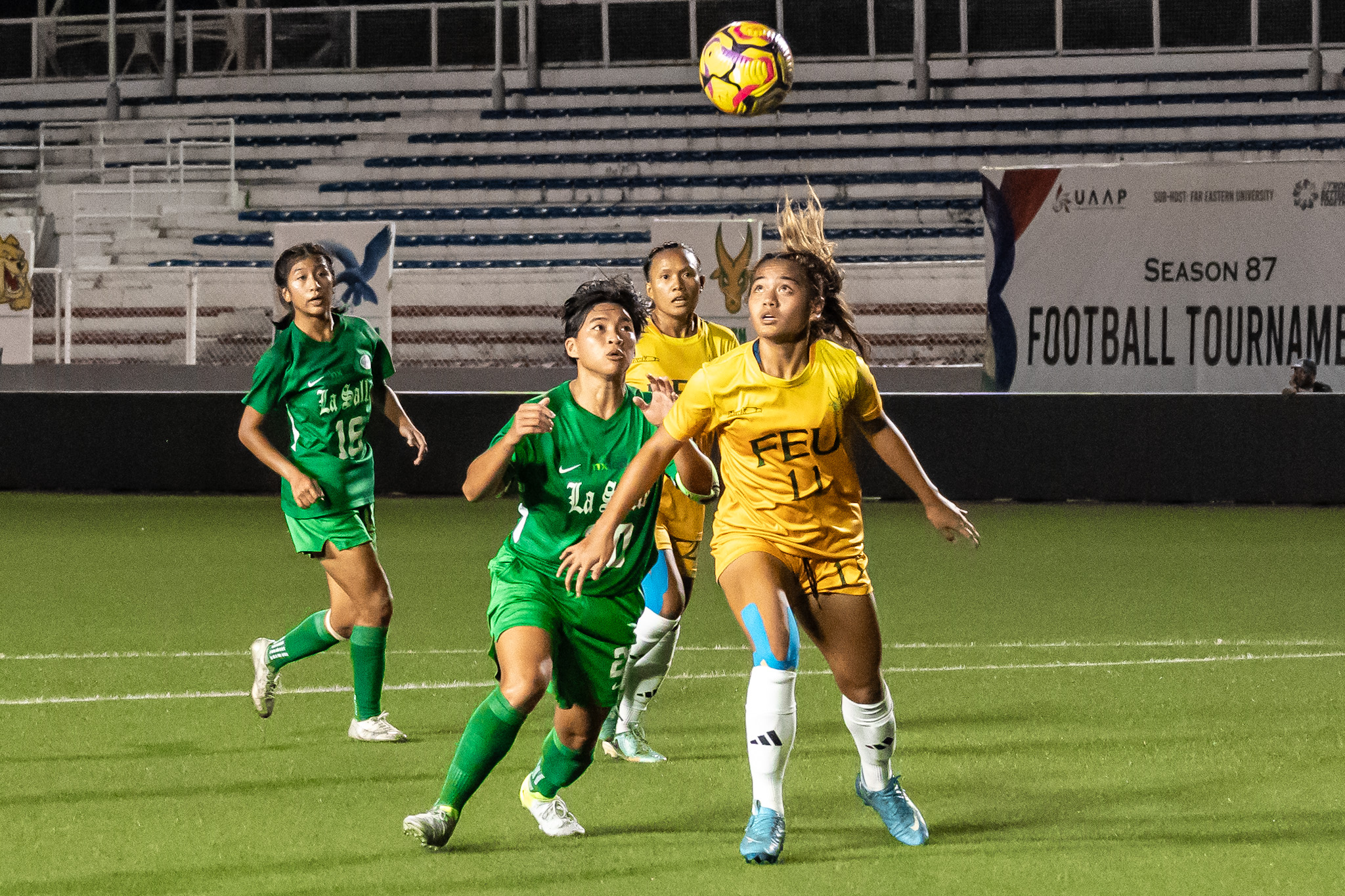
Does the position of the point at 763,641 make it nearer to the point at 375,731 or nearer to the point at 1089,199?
the point at 375,731

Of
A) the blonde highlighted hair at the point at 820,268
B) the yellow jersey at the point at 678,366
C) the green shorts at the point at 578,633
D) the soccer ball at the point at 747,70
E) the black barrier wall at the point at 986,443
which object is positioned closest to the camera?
the green shorts at the point at 578,633

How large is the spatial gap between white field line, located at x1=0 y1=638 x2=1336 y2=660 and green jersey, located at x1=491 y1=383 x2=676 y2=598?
11.0 feet

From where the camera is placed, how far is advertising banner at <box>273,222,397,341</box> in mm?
20688

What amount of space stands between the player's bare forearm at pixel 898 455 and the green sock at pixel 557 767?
1244 mm

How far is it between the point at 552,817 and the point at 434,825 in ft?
1.31

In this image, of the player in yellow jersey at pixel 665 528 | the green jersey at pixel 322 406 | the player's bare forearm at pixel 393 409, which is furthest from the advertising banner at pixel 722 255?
the green jersey at pixel 322 406

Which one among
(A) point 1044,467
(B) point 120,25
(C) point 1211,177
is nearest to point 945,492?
(A) point 1044,467

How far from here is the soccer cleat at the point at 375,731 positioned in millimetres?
6402

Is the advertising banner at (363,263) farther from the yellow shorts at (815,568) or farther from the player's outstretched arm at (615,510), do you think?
the player's outstretched arm at (615,510)

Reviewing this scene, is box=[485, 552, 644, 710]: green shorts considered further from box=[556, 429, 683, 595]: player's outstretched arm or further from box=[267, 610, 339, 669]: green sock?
box=[267, 610, 339, 669]: green sock

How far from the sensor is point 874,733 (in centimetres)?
509

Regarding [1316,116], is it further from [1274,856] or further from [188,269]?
[1274,856]

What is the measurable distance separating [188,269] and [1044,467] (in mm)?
13066

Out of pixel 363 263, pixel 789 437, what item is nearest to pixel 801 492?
pixel 789 437
